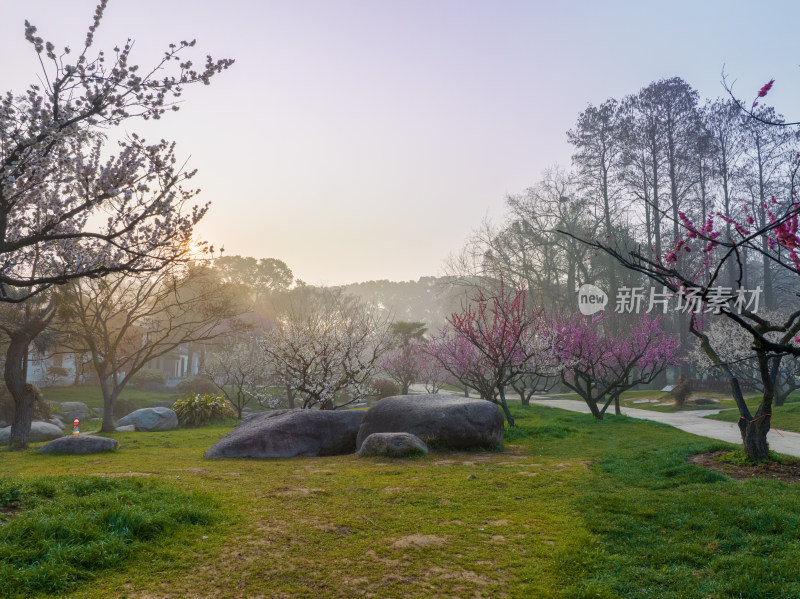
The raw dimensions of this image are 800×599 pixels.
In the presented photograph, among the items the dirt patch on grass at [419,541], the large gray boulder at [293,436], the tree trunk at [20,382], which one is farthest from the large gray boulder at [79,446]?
the dirt patch on grass at [419,541]

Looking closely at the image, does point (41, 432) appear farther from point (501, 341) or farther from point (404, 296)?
point (404, 296)

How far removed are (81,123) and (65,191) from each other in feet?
4.63

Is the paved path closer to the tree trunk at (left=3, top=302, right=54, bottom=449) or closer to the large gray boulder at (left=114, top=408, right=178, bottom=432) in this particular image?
the tree trunk at (left=3, top=302, right=54, bottom=449)

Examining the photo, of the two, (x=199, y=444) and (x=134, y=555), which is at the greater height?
(x=134, y=555)

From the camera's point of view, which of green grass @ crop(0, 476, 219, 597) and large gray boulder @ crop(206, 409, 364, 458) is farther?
large gray boulder @ crop(206, 409, 364, 458)

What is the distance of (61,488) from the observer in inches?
250

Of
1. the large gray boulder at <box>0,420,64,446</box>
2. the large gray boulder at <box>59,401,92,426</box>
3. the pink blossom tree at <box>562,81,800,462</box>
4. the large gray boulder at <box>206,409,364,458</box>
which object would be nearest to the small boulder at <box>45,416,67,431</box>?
the large gray boulder at <box>59,401,92,426</box>

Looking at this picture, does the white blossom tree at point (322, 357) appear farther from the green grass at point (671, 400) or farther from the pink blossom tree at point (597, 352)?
the green grass at point (671, 400)

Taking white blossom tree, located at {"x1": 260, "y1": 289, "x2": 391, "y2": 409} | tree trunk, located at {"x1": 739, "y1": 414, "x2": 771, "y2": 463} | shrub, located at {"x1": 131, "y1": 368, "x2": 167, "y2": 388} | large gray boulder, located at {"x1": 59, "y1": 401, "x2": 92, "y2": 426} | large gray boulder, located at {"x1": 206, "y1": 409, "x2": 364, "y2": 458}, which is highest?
white blossom tree, located at {"x1": 260, "y1": 289, "x2": 391, "y2": 409}

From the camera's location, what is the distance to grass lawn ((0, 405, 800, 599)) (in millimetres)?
4305

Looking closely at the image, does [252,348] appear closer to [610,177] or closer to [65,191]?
[65,191]

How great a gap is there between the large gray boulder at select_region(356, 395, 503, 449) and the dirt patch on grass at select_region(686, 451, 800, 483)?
3.98 metres

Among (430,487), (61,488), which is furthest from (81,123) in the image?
(430,487)

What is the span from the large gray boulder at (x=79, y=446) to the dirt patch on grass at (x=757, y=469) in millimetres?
12651
